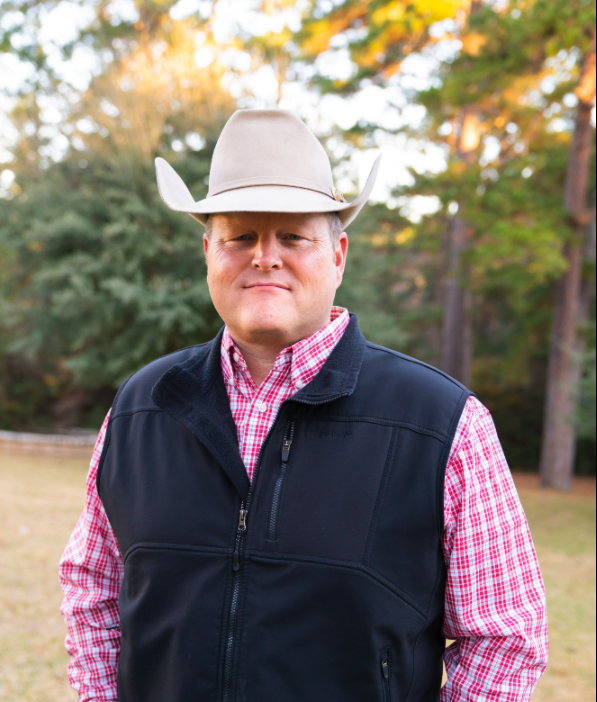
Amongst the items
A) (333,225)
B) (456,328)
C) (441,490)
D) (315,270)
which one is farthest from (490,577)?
(456,328)

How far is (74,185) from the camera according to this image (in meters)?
13.2

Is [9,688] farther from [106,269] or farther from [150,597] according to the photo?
[106,269]

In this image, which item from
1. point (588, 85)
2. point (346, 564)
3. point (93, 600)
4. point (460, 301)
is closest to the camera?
point (346, 564)

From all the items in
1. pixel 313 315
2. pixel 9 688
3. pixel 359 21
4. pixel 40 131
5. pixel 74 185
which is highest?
pixel 359 21

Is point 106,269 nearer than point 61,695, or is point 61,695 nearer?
point 61,695

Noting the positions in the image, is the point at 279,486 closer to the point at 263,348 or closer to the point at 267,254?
the point at 263,348

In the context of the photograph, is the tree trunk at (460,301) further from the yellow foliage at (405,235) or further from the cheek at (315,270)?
the cheek at (315,270)

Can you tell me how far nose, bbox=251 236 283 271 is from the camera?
5.08ft

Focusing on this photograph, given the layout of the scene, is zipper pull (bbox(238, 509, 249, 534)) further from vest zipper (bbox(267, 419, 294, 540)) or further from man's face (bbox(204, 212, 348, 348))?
man's face (bbox(204, 212, 348, 348))

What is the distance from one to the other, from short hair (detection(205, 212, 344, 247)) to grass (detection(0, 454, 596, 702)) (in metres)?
3.44

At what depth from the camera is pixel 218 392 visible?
1663mm

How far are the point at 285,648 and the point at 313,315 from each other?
778mm

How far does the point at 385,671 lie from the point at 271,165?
1.24 meters

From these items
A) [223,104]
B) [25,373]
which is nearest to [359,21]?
[223,104]
